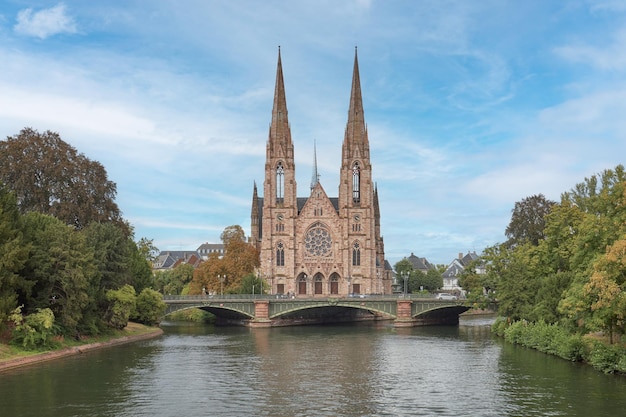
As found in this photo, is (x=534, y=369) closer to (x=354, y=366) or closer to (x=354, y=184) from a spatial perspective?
(x=354, y=366)

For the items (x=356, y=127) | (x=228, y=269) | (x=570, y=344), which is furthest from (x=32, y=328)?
(x=356, y=127)

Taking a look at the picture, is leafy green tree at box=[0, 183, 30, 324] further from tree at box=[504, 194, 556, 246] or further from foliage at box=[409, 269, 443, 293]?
foliage at box=[409, 269, 443, 293]

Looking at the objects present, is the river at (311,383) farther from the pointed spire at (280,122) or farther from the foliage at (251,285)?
the pointed spire at (280,122)

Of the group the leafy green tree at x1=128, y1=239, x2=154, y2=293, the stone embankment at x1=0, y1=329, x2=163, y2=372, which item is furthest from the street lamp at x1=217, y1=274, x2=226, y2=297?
the stone embankment at x1=0, y1=329, x2=163, y2=372

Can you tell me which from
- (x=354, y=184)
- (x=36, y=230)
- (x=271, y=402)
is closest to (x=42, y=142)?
(x=36, y=230)

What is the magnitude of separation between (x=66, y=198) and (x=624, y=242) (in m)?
51.0

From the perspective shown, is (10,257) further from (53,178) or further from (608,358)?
(608,358)

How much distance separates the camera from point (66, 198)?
225 feet

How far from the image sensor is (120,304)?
6244cm

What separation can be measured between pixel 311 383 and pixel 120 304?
2829 cm

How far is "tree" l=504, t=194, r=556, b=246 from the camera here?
90812mm

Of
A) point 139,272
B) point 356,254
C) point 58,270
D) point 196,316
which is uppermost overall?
point 356,254

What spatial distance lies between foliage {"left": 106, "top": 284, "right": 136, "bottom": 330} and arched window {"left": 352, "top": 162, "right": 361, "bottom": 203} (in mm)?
64404

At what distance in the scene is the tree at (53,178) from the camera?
67000mm
